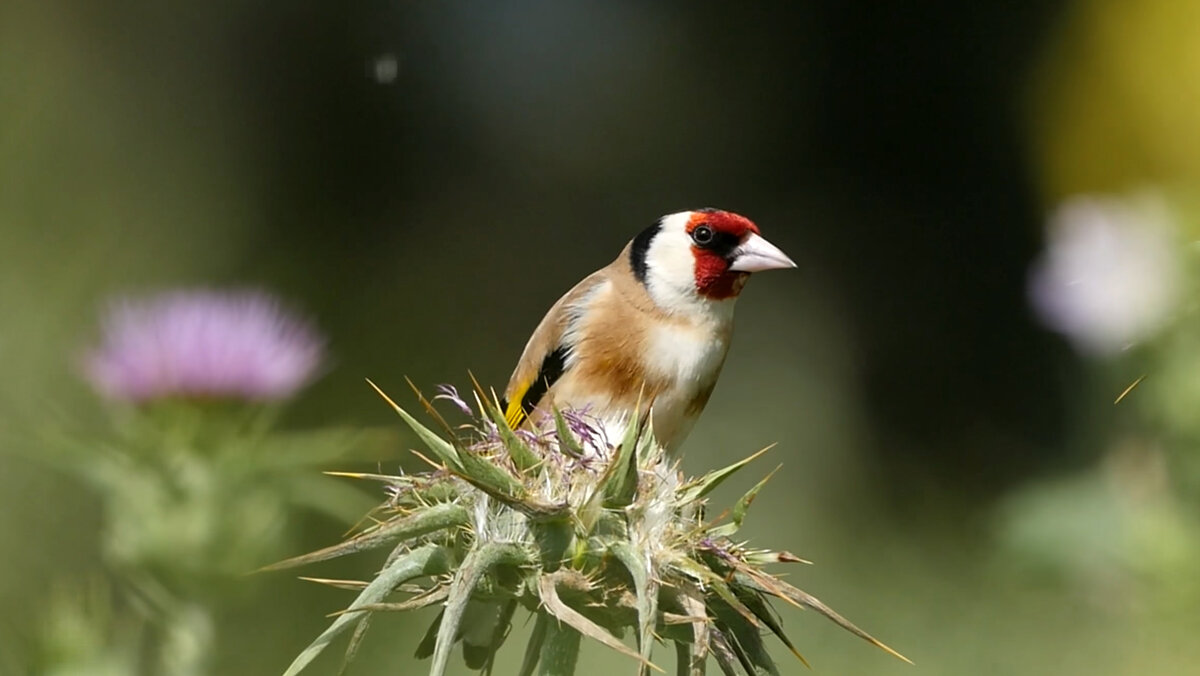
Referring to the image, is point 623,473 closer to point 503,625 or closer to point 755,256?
point 503,625

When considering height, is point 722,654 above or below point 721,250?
below

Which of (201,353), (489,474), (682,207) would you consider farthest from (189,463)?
(682,207)

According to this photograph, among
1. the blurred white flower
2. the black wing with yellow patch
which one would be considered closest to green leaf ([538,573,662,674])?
the black wing with yellow patch

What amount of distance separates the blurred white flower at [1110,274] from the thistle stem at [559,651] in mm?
1323

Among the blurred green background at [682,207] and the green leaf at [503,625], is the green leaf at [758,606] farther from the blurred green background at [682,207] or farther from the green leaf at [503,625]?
the blurred green background at [682,207]

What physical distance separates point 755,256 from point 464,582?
0.92m

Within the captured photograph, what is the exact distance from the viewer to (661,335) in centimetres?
183

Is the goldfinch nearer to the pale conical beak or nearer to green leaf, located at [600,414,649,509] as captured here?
the pale conical beak

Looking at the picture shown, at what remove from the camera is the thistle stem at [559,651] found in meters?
0.99

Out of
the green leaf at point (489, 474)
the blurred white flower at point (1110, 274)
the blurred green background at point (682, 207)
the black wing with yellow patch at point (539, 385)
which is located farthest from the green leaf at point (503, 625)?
the blurred green background at point (682, 207)

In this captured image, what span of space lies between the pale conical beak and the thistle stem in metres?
0.80

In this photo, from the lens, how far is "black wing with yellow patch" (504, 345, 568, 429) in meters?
1.86

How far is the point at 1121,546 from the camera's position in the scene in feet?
7.20

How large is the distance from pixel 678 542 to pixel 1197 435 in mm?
1305
